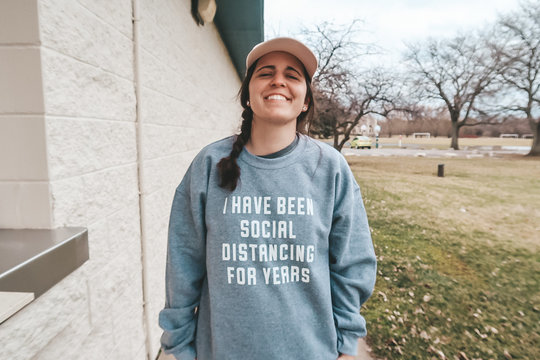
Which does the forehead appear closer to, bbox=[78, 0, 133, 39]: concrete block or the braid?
the braid

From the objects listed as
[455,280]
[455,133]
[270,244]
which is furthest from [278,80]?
[455,133]

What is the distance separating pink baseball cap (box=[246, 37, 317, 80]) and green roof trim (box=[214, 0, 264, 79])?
3574 millimetres

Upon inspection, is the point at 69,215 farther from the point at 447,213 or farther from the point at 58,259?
the point at 447,213

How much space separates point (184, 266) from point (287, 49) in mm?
967

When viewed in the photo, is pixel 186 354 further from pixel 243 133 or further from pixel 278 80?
pixel 278 80

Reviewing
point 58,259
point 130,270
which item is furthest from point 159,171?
point 58,259

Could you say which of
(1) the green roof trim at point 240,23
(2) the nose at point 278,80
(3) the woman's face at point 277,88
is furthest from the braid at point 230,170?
(1) the green roof trim at point 240,23

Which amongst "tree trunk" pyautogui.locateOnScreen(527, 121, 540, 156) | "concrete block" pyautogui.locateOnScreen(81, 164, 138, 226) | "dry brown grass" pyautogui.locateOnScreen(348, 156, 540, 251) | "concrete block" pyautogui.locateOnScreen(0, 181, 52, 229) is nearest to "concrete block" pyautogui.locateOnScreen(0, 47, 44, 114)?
"concrete block" pyautogui.locateOnScreen(0, 181, 52, 229)

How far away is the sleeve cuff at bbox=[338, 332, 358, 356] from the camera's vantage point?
1.36 metres

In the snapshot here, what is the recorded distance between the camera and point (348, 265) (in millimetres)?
1385

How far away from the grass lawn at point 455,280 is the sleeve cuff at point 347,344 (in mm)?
1702

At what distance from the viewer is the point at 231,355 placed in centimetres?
127

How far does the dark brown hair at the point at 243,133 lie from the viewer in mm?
1302

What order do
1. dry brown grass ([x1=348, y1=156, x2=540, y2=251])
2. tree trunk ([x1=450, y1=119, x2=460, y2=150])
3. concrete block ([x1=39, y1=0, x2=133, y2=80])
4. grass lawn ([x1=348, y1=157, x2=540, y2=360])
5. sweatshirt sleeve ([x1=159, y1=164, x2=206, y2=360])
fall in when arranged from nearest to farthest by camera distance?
concrete block ([x1=39, y1=0, x2=133, y2=80]), sweatshirt sleeve ([x1=159, y1=164, x2=206, y2=360]), grass lawn ([x1=348, y1=157, x2=540, y2=360]), dry brown grass ([x1=348, y1=156, x2=540, y2=251]), tree trunk ([x1=450, y1=119, x2=460, y2=150])
